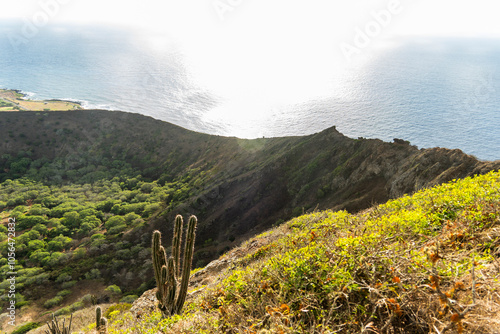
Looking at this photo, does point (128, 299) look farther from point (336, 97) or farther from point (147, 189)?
point (336, 97)

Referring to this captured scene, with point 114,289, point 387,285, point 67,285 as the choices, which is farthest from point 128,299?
point 387,285

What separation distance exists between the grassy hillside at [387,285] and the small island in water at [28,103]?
122749 millimetres

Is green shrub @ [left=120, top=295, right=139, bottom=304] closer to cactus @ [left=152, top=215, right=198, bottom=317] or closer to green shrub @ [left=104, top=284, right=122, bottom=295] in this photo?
green shrub @ [left=104, top=284, right=122, bottom=295]

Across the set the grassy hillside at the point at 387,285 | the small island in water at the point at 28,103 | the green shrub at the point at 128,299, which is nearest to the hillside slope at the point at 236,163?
the grassy hillside at the point at 387,285

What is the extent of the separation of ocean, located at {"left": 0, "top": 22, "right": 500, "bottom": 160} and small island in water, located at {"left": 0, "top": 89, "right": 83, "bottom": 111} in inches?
267

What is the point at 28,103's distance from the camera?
366ft

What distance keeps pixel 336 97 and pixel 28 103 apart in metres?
141

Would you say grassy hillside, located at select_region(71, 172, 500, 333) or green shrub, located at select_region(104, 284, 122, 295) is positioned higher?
grassy hillside, located at select_region(71, 172, 500, 333)

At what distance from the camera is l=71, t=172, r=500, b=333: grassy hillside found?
3447 millimetres

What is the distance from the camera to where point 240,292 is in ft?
18.4

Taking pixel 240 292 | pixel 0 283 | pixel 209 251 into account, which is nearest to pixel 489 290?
pixel 240 292

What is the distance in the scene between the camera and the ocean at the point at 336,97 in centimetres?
9600

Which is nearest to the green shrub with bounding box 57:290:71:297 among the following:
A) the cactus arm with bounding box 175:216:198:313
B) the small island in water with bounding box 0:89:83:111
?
the cactus arm with bounding box 175:216:198:313

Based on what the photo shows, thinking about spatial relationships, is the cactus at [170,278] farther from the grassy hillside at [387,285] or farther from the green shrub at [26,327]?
the green shrub at [26,327]
